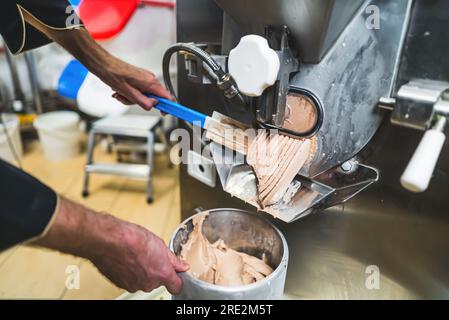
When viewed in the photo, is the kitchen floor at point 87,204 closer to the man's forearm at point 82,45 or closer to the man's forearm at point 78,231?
the man's forearm at point 78,231

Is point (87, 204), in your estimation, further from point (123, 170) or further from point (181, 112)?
point (181, 112)

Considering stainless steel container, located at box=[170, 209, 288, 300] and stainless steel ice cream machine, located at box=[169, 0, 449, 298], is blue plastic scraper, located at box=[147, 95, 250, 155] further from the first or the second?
stainless steel container, located at box=[170, 209, 288, 300]

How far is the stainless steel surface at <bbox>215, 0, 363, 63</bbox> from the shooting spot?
257 mm

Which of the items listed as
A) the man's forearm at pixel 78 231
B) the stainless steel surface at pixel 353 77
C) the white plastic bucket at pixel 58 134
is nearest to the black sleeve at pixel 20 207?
the man's forearm at pixel 78 231

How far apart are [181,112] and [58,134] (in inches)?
41.3

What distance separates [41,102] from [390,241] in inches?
60.0

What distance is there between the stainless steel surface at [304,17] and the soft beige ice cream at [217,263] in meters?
0.27

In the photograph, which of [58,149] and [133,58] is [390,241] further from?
[58,149]

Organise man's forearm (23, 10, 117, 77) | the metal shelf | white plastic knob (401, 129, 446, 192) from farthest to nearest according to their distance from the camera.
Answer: the metal shelf, man's forearm (23, 10, 117, 77), white plastic knob (401, 129, 446, 192)

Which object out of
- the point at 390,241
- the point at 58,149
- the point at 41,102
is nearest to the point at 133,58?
the point at 58,149

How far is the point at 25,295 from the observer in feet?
2.31

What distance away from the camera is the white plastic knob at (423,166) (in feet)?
0.80

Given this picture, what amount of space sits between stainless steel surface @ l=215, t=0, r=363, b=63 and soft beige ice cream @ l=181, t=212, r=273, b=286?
265mm

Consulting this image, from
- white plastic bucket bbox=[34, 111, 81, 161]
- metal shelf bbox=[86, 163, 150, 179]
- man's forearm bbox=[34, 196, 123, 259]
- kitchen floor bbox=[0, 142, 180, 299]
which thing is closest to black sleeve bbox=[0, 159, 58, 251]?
man's forearm bbox=[34, 196, 123, 259]
